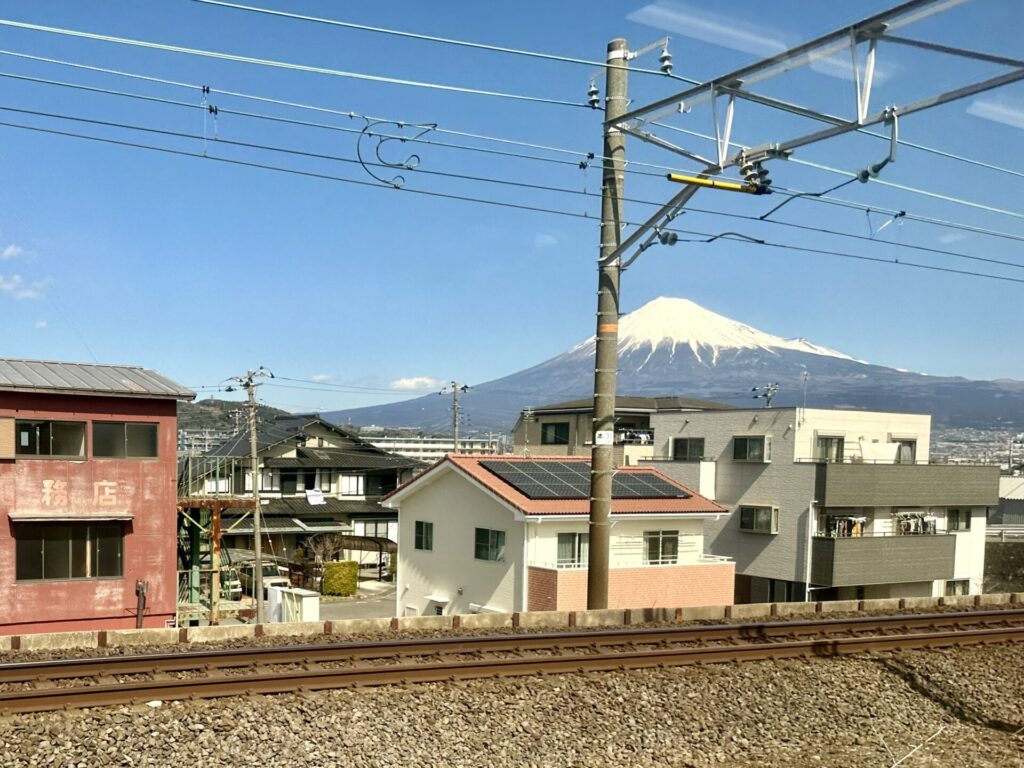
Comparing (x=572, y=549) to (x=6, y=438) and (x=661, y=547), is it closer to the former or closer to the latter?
(x=661, y=547)

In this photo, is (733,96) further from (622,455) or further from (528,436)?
(528,436)

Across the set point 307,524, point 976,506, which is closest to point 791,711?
point 976,506

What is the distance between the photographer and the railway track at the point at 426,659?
8.17 metres

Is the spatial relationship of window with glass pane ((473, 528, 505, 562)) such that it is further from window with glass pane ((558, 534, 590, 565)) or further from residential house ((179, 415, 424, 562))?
residential house ((179, 415, 424, 562))

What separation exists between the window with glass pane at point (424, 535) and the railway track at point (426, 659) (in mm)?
12262

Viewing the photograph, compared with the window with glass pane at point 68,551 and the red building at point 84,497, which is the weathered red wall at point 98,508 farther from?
the window with glass pane at point 68,551

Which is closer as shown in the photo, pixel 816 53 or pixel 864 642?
pixel 816 53

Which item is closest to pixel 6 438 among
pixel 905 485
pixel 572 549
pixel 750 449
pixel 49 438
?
pixel 49 438

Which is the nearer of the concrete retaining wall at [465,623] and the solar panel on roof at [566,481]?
the concrete retaining wall at [465,623]

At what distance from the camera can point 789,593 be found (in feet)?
95.2

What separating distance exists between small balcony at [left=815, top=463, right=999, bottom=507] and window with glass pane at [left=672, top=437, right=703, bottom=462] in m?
5.21

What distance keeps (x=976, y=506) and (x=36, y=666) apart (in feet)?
99.3

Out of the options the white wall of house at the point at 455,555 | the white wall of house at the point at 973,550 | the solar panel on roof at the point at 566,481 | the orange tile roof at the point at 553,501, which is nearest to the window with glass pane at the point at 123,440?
the orange tile roof at the point at 553,501

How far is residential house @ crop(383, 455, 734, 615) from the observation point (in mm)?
19969
